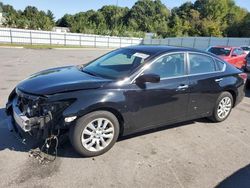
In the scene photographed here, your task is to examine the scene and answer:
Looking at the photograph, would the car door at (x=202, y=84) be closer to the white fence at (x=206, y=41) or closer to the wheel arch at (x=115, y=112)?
the wheel arch at (x=115, y=112)

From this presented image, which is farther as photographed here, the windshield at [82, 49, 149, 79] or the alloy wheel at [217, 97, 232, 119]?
the alloy wheel at [217, 97, 232, 119]

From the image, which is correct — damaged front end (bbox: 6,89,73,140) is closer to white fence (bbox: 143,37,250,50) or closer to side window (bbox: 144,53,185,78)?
side window (bbox: 144,53,185,78)

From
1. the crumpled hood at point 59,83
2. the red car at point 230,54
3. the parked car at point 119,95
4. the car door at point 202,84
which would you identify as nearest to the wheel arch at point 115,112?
the parked car at point 119,95

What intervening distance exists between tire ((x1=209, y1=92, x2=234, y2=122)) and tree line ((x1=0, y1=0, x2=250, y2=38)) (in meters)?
42.4

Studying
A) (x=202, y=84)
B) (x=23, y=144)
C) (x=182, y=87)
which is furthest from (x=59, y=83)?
(x=202, y=84)

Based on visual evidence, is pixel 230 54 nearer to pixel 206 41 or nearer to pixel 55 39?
pixel 206 41

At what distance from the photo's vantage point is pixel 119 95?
4.06 m

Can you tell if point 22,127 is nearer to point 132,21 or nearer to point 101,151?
point 101,151

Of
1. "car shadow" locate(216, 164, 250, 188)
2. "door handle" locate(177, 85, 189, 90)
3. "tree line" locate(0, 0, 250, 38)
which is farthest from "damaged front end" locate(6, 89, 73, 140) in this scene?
"tree line" locate(0, 0, 250, 38)

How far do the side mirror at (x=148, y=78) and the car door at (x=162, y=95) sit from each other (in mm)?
85

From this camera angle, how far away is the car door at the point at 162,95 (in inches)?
168

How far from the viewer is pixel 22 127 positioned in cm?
368

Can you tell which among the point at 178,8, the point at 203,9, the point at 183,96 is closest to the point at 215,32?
the point at 203,9

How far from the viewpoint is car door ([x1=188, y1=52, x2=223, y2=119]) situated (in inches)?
197
